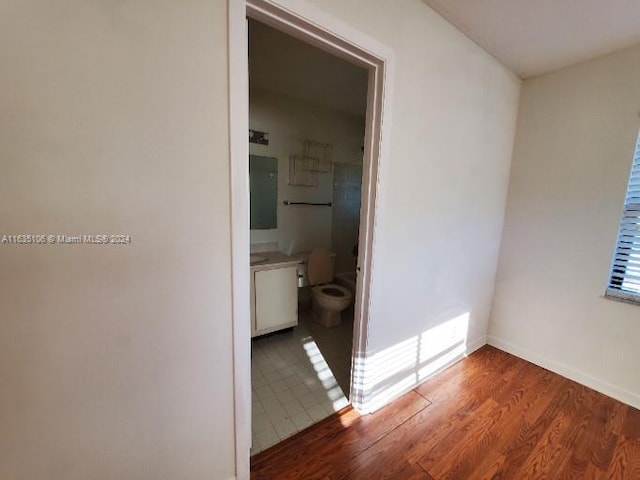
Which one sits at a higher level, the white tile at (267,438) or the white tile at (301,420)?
the white tile at (301,420)

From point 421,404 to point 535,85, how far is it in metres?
2.60

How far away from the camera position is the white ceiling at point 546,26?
1338 mm

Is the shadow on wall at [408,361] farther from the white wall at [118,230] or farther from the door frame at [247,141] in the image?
the white wall at [118,230]

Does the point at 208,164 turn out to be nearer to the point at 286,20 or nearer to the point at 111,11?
the point at 111,11

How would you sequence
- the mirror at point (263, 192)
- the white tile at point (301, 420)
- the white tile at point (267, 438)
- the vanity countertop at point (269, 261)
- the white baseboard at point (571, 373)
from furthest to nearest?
1. the mirror at point (263, 192)
2. the vanity countertop at point (269, 261)
3. the white baseboard at point (571, 373)
4. the white tile at point (301, 420)
5. the white tile at point (267, 438)

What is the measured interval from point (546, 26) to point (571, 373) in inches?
95.5

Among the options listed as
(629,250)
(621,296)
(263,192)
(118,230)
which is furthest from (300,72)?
(621,296)

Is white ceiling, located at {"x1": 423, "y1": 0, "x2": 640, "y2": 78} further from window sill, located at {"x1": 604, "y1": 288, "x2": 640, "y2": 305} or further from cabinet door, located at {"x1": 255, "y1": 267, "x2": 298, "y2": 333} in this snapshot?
cabinet door, located at {"x1": 255, "y1": 267, "x2": 298, "y2": 333}

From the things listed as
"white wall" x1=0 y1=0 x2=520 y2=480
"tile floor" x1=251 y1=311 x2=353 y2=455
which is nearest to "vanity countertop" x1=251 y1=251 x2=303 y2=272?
"tile floor" x1=251 y1=311 x2=353 y2=455

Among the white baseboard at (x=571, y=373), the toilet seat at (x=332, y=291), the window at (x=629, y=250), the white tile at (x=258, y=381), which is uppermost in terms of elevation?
the window at (x=629, y=250)

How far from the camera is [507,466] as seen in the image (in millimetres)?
1320

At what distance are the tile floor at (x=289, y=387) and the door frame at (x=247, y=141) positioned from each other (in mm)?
308

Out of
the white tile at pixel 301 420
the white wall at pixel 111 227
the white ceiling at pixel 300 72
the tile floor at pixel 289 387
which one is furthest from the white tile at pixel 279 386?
the white ceiling at pixel 300 72

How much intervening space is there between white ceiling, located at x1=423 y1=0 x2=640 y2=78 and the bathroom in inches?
31.5
